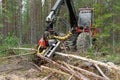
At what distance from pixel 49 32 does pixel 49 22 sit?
47 centimetres

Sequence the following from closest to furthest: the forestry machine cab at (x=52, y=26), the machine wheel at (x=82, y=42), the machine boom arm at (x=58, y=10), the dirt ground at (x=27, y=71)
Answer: the dirt ground at (x=27, y=71), the forestry machine cab at (x=52, y=26), the machine boom arm at (x=58, y=10), the machine wheel at (x=82, y=42)

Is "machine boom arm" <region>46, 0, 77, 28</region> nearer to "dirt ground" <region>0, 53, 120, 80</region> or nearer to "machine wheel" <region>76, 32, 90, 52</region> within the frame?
"machine wheel" <region>76, 32, 90, 52</region>

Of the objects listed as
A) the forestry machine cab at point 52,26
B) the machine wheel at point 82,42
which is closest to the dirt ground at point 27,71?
the forestry machine cab at point 52,26

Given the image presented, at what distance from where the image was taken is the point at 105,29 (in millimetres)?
18625

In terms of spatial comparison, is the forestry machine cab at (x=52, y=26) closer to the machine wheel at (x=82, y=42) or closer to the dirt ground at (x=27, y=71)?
the machine wheel at (x=82, y=42)

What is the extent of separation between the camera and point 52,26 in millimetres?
11164

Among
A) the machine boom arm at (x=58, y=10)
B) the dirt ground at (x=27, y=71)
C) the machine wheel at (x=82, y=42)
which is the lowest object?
the dirt ground at (x=27, y=71)

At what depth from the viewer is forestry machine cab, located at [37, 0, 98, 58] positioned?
10359mm

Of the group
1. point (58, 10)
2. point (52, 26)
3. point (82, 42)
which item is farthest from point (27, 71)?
point (82, 42)

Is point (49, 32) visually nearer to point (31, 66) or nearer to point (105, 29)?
point (31, 66)

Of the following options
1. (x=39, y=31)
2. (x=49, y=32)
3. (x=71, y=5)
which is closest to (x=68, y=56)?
(x=49, y=32)

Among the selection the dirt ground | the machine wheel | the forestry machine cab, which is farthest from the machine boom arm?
the dirt ground

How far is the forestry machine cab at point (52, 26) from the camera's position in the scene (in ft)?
34.0

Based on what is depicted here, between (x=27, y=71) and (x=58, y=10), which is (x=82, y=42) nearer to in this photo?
(x=58, y=10)
